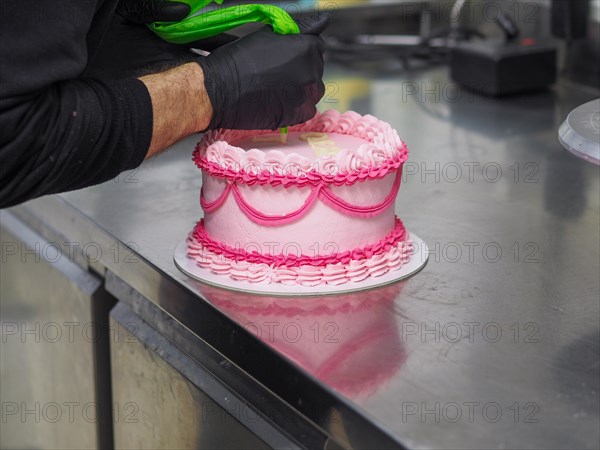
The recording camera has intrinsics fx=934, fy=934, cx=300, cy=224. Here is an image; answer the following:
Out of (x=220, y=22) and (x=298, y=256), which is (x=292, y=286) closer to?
(x=298, y=256)

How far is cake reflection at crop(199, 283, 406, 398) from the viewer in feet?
3.59

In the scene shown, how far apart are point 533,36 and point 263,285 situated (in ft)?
4.86

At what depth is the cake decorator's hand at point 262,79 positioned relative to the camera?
1.32 metres

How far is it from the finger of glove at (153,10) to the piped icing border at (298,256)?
32cm

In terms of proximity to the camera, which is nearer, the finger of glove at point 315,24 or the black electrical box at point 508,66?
the finger of glove at point 315,24

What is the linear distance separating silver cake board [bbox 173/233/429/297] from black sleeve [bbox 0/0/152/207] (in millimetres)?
186

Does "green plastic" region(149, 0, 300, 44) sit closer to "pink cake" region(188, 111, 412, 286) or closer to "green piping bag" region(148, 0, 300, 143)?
"green piping bag" region(148, 0, 300, 143)

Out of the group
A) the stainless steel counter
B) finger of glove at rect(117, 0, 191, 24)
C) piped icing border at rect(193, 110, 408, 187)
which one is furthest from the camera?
finger of glove at rect(117, 0, 191, 24)

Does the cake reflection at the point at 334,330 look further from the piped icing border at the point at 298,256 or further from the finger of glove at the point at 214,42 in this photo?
the finger of glove at the point at 214,42

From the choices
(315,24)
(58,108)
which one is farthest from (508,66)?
(58,108)

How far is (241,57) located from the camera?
4.36ft

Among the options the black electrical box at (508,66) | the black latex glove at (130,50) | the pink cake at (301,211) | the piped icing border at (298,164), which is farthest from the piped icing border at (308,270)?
the black electrical box at (508,66)

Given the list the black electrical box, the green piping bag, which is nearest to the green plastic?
the green piping bag

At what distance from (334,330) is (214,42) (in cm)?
55
